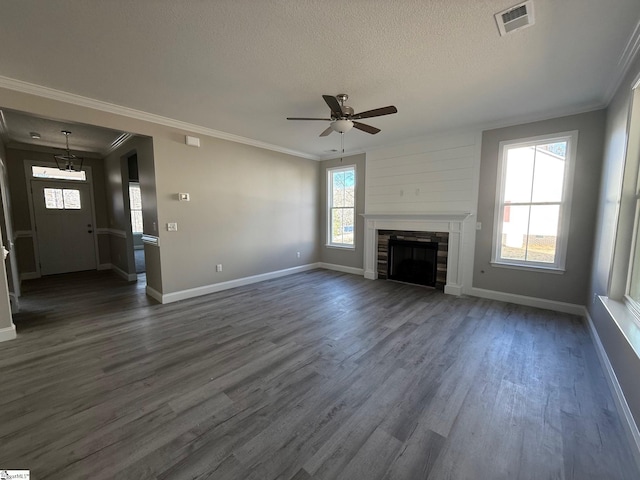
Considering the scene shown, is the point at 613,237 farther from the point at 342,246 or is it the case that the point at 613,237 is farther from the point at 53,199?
the point at 53,199

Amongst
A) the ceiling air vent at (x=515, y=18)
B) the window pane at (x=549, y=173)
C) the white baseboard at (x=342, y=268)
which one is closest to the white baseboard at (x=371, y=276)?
the white baseboard at (x=342, y=268)

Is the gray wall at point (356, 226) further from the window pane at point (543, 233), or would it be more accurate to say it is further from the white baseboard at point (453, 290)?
the window pane at point (543, 233)

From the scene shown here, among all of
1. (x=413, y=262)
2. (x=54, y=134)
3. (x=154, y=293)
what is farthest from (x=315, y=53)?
(x=54, y=134)

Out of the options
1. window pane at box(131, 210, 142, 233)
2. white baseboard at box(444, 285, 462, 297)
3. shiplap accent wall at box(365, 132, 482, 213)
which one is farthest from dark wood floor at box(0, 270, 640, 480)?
window pane at box(131, 210, 142, 233)

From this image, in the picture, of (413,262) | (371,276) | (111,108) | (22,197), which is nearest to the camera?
(111,108)

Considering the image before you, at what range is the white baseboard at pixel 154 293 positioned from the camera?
413cm

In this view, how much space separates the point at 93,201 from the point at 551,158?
9177 mm

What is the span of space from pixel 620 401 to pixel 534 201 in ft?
9.25

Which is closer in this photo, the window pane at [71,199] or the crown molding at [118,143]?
the crown molding at [118,143]

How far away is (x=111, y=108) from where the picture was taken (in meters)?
3.38

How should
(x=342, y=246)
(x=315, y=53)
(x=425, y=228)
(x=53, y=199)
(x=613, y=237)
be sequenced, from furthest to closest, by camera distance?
1. (x=342, y=246)
2. (x=53, y=199)
3. (x=425, y=228)
4. (x=613, y=237)
5. (x=315, y=53)

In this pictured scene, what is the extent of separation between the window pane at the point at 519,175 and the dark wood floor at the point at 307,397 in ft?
5.65

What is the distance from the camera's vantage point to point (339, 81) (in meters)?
2.74

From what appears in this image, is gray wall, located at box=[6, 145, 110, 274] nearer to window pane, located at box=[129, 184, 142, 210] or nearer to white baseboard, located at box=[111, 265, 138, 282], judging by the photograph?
white baseboard, located at box=[111, 265, 138, 282]
